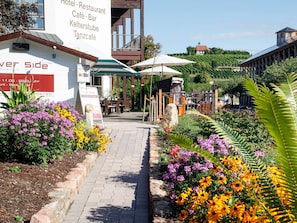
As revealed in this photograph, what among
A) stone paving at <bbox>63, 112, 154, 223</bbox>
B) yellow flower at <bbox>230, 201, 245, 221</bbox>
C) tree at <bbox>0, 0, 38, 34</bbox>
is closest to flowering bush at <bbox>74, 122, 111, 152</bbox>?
stone paving at <bbox>63, 112, 154, 223</bbox>

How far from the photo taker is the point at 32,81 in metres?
11.3

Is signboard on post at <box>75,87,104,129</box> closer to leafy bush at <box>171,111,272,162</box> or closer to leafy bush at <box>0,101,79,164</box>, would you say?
leafy bush at <box>171,111,272,162</box>

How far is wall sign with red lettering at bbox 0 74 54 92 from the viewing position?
11.2 meters

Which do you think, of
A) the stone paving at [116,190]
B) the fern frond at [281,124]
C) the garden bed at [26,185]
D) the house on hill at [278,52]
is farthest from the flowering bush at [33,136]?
the house on hill at [278,52]

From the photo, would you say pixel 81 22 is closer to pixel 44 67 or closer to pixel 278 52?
pixel 44 67

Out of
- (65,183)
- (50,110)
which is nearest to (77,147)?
(50,110)

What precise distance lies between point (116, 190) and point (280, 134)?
389cm

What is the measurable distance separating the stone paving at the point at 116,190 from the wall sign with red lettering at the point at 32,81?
302cm

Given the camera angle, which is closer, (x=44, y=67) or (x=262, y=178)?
(x=262, y=178)

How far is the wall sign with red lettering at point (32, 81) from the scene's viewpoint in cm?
1123

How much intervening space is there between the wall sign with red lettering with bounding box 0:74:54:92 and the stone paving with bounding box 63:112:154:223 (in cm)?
302

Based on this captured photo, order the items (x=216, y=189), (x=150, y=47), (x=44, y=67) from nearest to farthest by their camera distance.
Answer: (x=216, y=189), (x=44, y=67), (x=150, y=47)

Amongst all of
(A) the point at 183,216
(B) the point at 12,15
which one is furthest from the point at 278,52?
(A) the point at 183,216

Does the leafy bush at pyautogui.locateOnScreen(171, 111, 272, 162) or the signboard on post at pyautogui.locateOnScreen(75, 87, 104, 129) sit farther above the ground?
the signboard on post at pyautogui.locateOnScreen(75, 87, 104, 129)
